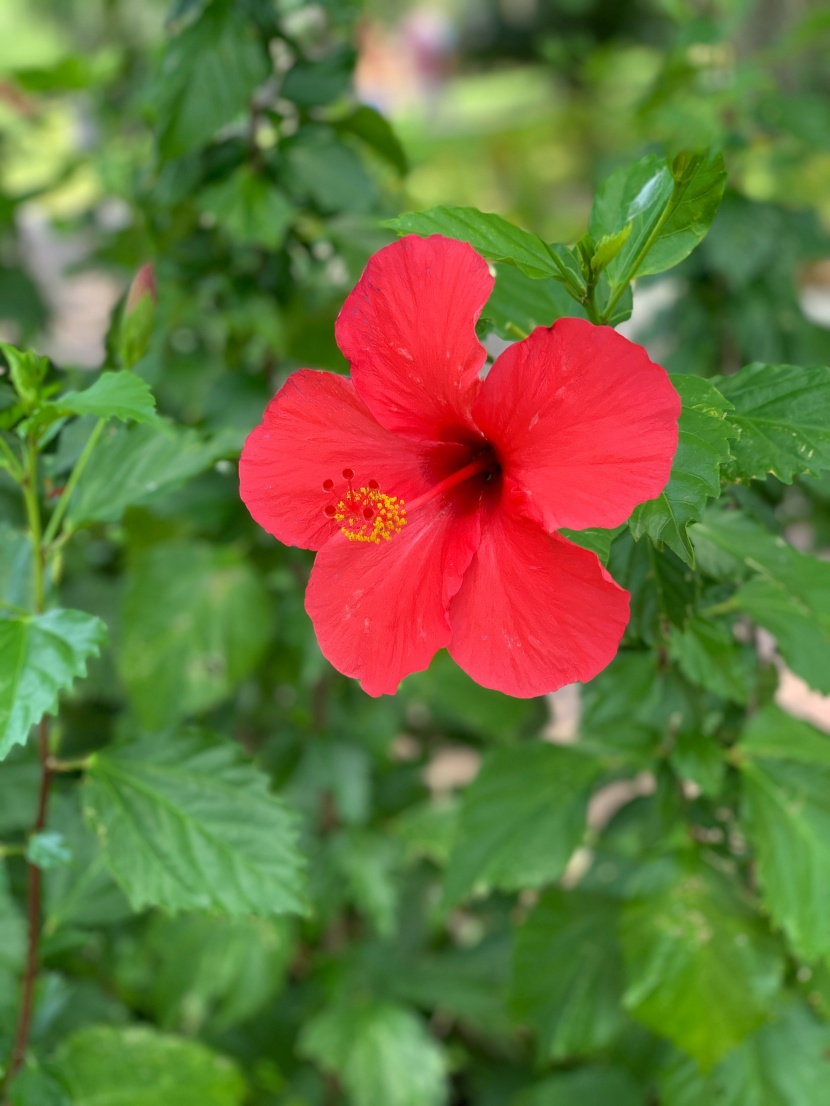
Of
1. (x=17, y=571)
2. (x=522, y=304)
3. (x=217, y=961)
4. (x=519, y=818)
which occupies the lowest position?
(x=217, y=961)

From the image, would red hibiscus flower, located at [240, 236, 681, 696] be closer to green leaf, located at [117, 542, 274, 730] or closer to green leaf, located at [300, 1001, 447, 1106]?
green leaf, located at [117, 542, 274, 730]

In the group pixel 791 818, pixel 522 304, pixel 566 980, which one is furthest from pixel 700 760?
pixel 522 304

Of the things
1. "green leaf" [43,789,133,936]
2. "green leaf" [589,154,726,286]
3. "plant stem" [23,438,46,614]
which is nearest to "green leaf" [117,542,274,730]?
"green leaf" [43,789,133,936]

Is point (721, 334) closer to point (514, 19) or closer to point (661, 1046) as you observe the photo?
point (661, 1046)

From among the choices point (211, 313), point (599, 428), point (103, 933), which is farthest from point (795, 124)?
point (103, 933)

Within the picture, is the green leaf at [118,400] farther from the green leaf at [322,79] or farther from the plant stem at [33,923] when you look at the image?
the green leaf at [322,79]

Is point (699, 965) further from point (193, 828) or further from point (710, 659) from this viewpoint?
point (193, 828)

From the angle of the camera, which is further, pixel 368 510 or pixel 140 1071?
pixel 140 1071

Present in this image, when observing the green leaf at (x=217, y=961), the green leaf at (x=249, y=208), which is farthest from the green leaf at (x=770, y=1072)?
the green leaf at (x=249, y=208)
